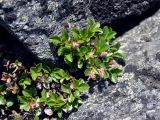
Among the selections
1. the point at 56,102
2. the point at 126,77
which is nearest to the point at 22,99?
A: the point at 56,102

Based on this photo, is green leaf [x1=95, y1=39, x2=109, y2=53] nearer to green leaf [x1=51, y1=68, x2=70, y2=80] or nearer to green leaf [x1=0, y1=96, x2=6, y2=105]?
green leaf [x1=51, y1=68, x2=70, y2=80]

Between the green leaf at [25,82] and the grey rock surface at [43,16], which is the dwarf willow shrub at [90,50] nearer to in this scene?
the grey rock surface at [43,16]

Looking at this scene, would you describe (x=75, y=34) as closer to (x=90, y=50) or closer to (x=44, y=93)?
(x=90, y=50)

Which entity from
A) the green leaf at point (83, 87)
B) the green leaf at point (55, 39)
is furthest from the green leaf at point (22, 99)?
the green leaf at point (55, 39)

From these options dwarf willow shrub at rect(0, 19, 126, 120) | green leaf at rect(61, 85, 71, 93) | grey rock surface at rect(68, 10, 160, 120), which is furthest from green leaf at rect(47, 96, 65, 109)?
grey rock surface at rect(68, 10, 160, 120)

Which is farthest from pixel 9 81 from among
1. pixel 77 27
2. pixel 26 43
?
pixel 77 27
